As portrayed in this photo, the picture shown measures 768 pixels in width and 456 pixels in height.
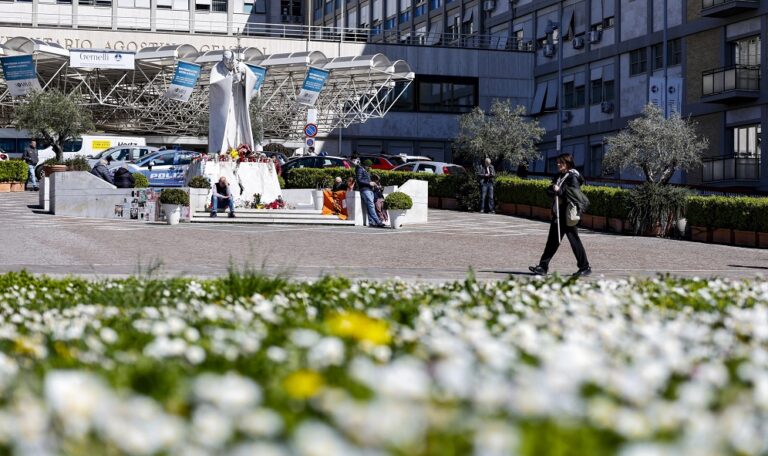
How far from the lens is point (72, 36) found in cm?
6344

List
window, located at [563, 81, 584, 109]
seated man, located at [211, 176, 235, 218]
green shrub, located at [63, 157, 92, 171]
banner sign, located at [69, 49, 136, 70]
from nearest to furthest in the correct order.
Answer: seated man, located at [211, 176, 235, 218], green shrub, located at [63, 157, 92, 171], banner sign, located at [69, 49, 136, 70], window, located at [563, 81, 584, 109]

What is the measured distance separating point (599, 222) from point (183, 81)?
87.1 ft

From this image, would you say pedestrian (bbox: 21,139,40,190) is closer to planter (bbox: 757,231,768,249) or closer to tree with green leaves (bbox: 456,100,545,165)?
tree with green leaves (bbox: 456,100,545,165)

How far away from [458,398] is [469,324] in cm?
239

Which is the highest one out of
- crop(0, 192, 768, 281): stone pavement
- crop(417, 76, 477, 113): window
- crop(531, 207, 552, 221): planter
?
crop(417, 76, 477, 113): window

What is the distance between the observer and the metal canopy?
54.7 meters

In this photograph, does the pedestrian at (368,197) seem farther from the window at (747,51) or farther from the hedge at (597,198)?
the window at (747,51)

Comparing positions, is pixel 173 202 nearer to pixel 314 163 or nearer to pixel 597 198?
pixel 597 198

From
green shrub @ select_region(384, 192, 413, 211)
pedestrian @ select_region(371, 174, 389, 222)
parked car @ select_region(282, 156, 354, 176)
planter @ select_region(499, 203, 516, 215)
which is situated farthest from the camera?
parked car @ select_region(282, 156, 354, 176)

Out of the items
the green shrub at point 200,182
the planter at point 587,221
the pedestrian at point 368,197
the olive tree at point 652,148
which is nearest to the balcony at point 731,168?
the olive tree at point 652,148

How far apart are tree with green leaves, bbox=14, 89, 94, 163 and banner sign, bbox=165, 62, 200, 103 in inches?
162

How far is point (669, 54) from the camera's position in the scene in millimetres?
48156

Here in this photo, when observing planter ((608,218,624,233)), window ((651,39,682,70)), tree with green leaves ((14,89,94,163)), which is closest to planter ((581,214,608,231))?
planter ((608,218,624,233))

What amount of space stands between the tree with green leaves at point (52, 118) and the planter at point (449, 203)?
16997mm
